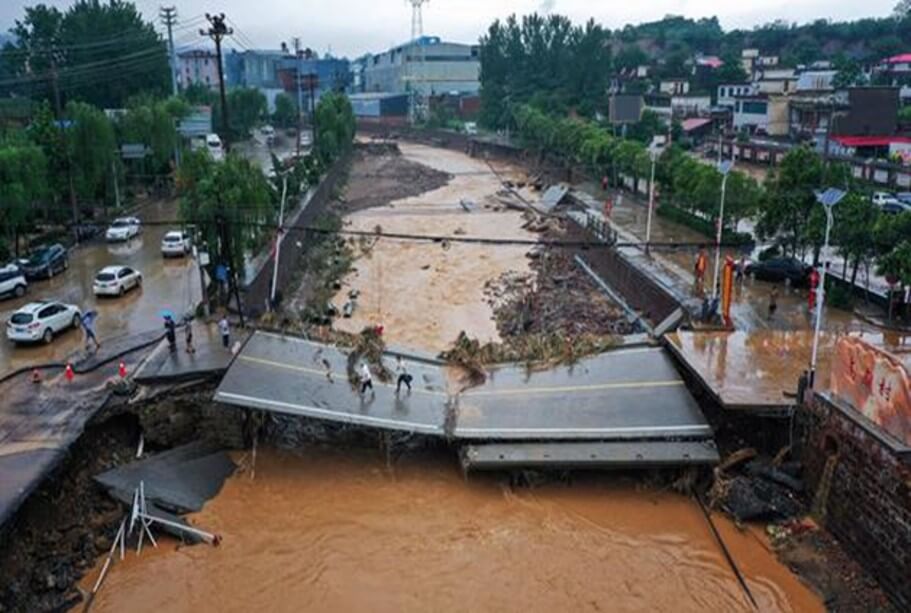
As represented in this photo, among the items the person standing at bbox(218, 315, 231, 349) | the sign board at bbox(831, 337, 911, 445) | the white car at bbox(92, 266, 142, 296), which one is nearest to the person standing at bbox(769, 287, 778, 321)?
the sign board at bbox(831, 337, 911, 445)

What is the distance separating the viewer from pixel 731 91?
9450 centimetres

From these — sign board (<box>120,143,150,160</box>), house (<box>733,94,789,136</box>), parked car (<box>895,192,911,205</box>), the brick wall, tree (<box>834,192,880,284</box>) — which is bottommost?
the brick wall

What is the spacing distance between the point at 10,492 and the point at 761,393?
1637 centimetres

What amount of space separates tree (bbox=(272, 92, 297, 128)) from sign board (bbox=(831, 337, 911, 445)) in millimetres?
98796

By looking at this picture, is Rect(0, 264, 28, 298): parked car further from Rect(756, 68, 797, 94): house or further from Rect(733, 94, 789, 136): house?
Rect(756, 68, 797, 94): house

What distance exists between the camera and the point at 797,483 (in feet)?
57.3

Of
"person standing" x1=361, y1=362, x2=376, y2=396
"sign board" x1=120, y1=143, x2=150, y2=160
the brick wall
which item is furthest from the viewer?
"sign board" x1=120, y1=143, x2=150, y2=160

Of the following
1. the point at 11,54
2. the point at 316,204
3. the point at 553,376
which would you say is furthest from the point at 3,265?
the point at 11,54

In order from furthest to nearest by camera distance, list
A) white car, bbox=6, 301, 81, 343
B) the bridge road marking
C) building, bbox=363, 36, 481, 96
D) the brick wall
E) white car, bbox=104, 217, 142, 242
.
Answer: building, bbox=363, 36, 481, 96 → white car, bbox=104, 217, 142, 242 → white car, bbox=6, 301, 81, 343 → the bridge road marking → the brick wall

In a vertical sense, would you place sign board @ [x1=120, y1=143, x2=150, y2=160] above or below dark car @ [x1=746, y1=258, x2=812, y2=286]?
above

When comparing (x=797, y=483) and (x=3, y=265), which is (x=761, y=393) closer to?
(x=797, y=483)

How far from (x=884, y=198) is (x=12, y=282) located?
42.8 meters

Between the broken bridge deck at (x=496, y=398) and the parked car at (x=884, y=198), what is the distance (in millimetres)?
26121

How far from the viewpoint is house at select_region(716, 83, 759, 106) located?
91312 mm
